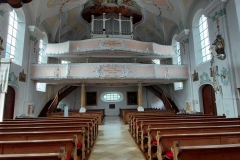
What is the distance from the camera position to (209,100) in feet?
30.2

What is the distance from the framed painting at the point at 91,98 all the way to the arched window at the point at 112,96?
2.79 ft

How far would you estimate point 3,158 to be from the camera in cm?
163

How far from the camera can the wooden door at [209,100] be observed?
886cm

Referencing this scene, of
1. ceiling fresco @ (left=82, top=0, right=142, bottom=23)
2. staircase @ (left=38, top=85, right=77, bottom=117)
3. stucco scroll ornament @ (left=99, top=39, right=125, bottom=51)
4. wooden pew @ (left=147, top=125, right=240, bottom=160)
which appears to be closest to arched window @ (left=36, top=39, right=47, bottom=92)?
staircase @ (left=38, top=85, right=77, bottom=117)

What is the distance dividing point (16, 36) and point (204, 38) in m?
11.4

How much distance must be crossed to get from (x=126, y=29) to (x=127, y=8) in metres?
1.87

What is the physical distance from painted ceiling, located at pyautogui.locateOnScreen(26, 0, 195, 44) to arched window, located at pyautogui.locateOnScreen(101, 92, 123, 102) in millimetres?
6257

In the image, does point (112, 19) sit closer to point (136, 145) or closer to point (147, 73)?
point (147, 73)

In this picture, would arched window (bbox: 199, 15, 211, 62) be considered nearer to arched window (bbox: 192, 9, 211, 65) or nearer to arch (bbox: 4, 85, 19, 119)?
arched window (bbox: 192, 9, 211, 65)

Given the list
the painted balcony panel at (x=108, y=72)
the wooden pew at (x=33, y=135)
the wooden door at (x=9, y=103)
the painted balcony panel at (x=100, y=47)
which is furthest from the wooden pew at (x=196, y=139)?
the painted balcony panel at (x=100, y=47)

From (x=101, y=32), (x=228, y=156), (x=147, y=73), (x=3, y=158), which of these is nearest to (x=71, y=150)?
(x=3, y=158)

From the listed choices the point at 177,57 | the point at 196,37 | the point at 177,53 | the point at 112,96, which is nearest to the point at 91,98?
the point at 112,96

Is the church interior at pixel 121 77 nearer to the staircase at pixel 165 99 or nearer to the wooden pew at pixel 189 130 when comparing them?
the wooden pew at pixel 189 130

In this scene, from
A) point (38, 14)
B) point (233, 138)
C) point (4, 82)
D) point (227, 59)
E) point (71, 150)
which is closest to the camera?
point (71, 150)
